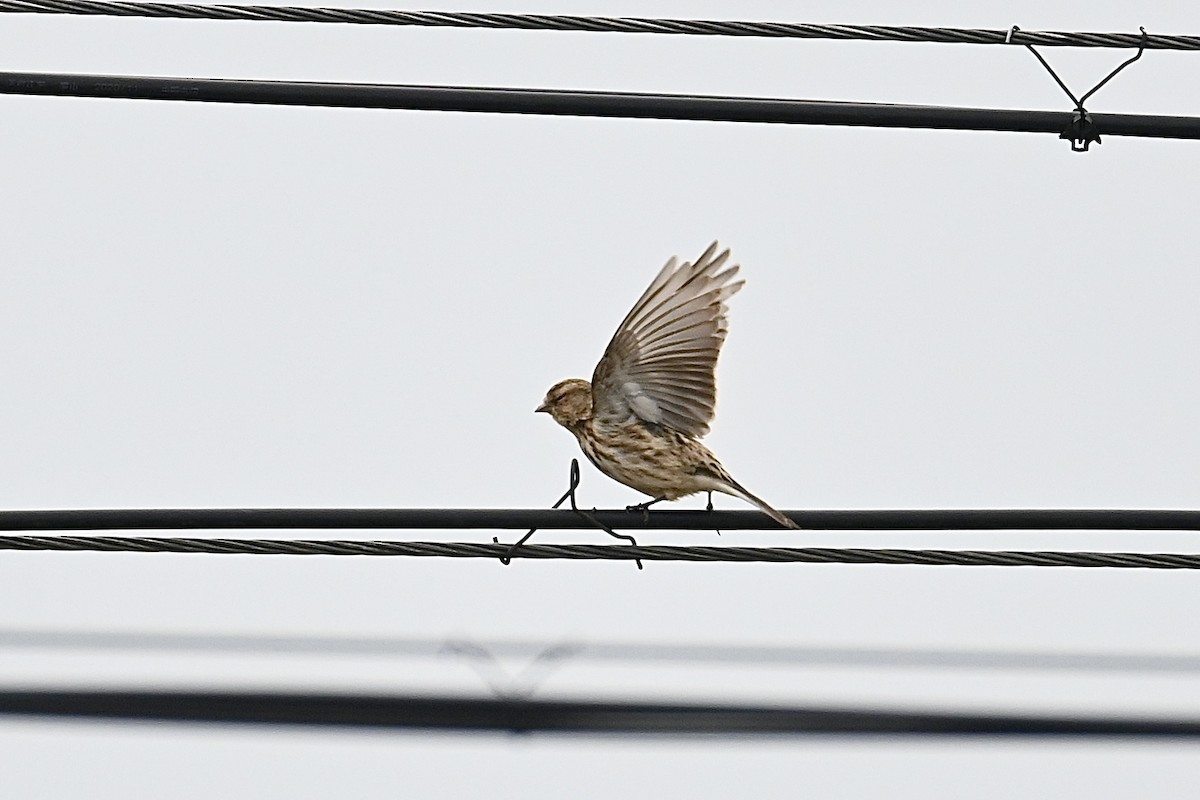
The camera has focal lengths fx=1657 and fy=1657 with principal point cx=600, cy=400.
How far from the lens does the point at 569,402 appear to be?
21.1 feet

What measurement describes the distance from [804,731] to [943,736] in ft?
3.00

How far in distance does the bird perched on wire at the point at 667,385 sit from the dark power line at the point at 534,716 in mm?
3171

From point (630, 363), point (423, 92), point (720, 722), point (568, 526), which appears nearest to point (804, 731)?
point (720, 722)

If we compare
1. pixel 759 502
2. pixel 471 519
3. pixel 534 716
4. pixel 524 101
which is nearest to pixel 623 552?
pixel 471 519

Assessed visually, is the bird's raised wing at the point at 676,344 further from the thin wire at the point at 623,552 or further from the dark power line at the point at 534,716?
the dark power line at the point at 534,716

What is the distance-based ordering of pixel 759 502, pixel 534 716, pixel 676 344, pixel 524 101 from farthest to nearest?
pixel 534 716 < pixel 676 344 < pixel 759 502 < pixel 524 101

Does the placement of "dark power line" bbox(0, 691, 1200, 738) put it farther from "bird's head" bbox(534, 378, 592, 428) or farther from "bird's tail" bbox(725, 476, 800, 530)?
"bird's tail" bbox(725, 476, 800, 530)

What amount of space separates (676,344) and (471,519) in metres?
1.77

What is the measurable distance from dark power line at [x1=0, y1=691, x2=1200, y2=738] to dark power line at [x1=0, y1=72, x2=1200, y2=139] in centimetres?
473

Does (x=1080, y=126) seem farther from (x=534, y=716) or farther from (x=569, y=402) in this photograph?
(x=534, y=716)

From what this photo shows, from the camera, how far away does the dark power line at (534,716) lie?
30.3 feet

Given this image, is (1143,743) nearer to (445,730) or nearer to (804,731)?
(804,731)

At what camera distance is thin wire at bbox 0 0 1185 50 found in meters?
4.81

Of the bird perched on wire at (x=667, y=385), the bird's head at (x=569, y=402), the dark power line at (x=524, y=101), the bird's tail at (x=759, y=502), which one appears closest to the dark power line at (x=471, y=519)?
the bird's tail at (x=759, y=502)
